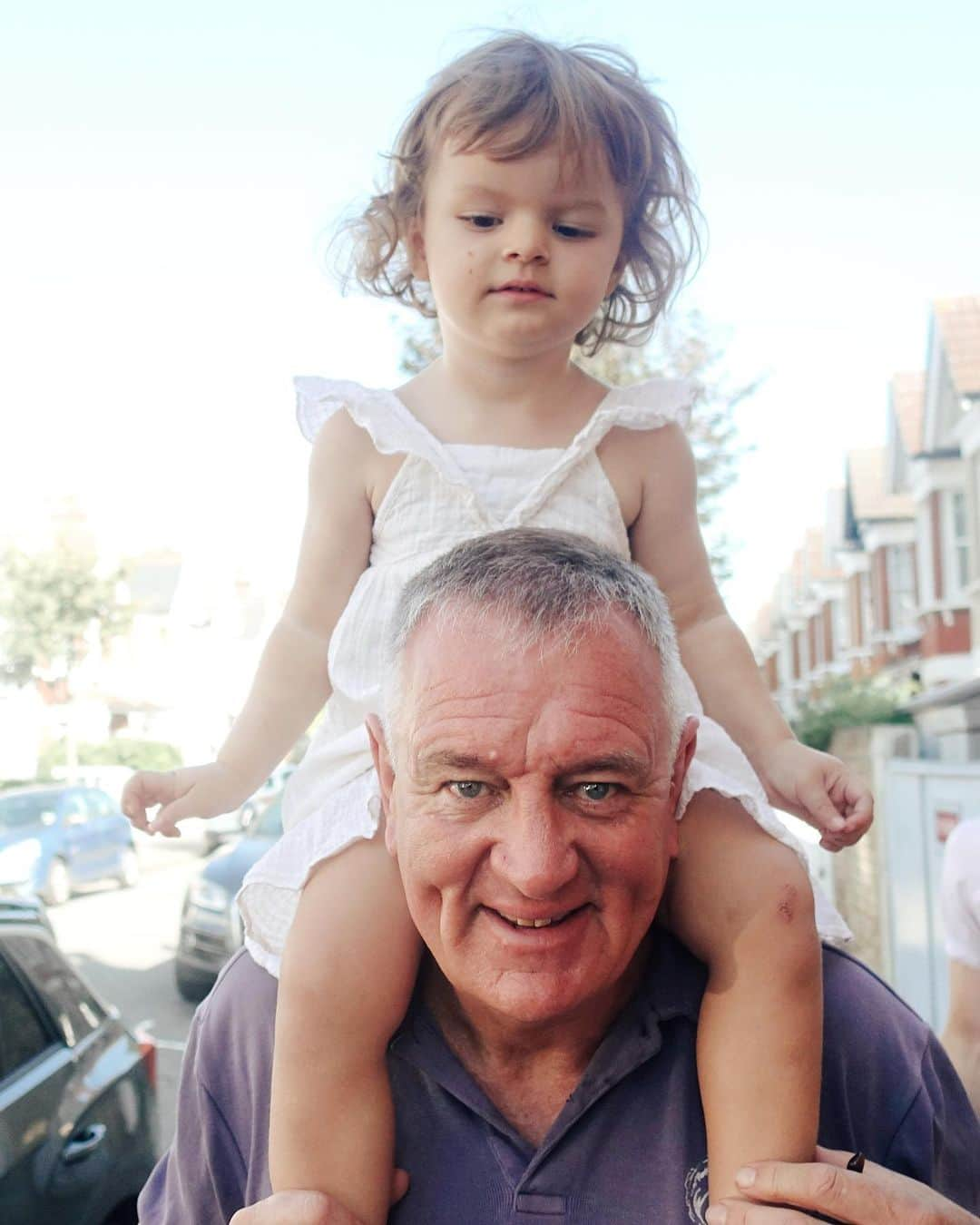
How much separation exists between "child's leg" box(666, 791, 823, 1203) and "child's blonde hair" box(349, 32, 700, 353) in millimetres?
1044

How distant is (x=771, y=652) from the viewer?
182ft

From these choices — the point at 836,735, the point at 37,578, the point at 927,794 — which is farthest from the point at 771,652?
the point at 927,794

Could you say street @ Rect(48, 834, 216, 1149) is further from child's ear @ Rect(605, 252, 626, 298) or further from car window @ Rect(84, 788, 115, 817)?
child's ear @ Rect(605, 252, 626, 298)

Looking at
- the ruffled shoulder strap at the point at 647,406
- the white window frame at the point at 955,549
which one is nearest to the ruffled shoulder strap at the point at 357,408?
the ruffled shoulder strap at the point at 647,406

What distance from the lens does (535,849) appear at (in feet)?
5.61

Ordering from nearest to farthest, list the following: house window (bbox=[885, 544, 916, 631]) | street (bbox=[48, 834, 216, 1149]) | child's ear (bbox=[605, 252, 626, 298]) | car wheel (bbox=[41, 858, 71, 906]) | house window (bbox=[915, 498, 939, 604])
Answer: child's ear (bbox=[605, 252, 626, 298])
street (bbox=[48, 834, 216, 1149])
car wheel (bbox=[41, 858, 71, 906])
house window (bbox=[915, 498, 939, 604])
house window (bbox=[885, 544, 916, 631])

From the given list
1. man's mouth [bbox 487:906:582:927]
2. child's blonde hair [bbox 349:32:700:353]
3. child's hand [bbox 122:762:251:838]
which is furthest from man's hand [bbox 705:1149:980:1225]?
child's blonde hair [bbox 349:32:700:353]

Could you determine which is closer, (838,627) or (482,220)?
(482,220)

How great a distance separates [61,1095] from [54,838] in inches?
522

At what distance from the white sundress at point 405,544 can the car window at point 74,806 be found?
15.6 meters

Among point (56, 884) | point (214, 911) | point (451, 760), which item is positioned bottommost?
point (56, 884)

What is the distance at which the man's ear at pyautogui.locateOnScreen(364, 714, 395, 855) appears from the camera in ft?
6.22

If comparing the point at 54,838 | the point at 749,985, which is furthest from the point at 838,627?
the point at 749,985

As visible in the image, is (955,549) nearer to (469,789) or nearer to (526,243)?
(526,243)
